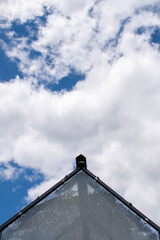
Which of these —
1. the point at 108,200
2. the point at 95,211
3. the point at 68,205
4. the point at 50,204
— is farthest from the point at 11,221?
the point at 108,200

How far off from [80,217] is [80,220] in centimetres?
6

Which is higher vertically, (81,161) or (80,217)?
(81,161)

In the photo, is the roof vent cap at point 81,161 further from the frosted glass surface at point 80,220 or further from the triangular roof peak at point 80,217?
the frosted glass surface at point 80,220

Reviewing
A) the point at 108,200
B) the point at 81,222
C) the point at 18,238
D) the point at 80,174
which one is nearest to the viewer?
the point at 18,238

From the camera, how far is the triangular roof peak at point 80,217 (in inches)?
186

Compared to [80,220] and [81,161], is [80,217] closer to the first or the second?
[80,220]

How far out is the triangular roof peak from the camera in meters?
4.72

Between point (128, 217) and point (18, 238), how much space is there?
2.24 metres

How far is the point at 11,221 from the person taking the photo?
4.81m

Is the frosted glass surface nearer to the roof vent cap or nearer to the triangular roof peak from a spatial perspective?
the triangular roof peak

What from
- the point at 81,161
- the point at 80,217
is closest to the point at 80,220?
the point at 80,217

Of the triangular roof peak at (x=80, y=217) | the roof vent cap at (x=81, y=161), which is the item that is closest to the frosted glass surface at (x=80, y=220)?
the triangular roof peak at (x=80, y=217)

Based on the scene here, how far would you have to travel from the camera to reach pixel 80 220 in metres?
5.01

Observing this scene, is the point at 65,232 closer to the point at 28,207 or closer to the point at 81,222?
the point at 81,222
